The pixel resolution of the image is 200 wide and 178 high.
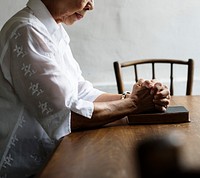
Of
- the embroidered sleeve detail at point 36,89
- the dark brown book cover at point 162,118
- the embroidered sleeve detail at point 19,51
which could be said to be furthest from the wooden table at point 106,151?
the embroidered sleeve detail at point 19,51

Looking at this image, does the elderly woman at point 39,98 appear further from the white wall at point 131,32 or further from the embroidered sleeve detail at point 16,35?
the white wall at point 131,32

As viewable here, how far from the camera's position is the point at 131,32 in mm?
2303

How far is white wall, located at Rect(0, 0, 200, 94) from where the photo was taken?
228cm

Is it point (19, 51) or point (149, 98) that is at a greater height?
point (19, 51)

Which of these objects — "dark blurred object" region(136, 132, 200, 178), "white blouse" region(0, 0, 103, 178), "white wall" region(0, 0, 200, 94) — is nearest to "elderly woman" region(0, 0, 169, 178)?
"white blouse" region(0, 0, 103, 178)

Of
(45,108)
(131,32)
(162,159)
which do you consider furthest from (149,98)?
(131,32)

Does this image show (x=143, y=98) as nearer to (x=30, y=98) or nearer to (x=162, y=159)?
(x=30, y=98)

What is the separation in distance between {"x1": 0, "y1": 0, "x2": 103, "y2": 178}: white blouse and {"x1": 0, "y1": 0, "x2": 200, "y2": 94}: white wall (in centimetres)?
121

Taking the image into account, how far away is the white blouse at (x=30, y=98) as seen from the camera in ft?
3.14

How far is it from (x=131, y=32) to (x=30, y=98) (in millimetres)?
1429

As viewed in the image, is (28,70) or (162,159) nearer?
(162,159)

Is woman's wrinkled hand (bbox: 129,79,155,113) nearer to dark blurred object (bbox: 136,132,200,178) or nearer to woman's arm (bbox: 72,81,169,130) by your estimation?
woman's arm (bbox: 72,81,169,130)

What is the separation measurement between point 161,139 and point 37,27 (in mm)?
922

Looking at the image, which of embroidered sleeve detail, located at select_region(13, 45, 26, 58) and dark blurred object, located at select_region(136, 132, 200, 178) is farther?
embroidered sleeve detail, located at select_region(13, 45, 26, 58)
